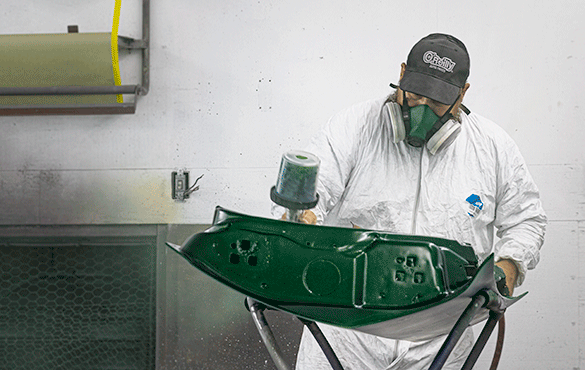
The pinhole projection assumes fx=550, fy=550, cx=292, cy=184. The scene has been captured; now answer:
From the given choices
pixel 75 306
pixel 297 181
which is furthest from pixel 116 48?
pixel 297 181

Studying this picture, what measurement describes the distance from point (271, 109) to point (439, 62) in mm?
962

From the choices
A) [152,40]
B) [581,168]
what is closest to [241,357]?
[152,40]

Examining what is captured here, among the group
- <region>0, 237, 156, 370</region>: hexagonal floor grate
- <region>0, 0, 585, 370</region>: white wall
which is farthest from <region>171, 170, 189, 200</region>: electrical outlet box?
<region>0, 237, 156, 370</region>: hexagonal floor grate

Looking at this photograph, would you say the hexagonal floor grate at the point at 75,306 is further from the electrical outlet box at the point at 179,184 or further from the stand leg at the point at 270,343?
the stand leg at the point at 270,343

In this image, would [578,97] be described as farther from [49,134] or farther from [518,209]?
[49,134]

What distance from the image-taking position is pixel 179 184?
7.19 feet

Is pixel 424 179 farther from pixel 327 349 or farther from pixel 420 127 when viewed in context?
pixel 327 349

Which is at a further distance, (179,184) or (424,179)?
(179,184)

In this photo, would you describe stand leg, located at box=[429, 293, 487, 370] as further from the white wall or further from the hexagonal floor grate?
the hexagonal floor grate

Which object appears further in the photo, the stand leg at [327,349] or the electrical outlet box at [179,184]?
the electrical outlet box at [179,184]

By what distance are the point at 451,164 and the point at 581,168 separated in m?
0.96

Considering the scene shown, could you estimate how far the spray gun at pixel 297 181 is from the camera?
910mm

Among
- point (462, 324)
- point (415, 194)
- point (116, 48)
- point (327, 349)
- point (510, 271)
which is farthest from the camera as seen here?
point (116, 48)

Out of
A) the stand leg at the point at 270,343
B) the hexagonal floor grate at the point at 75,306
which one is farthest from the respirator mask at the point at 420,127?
the hexagonal floor grate at the point at 75,306
